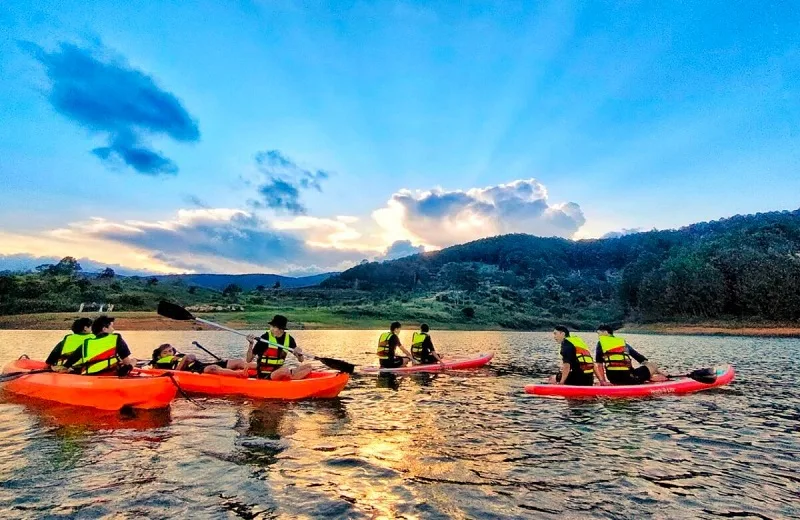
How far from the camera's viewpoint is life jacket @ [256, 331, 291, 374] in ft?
50.0

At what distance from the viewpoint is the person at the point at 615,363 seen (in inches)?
636

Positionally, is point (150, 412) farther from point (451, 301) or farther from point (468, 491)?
point (451, 301)

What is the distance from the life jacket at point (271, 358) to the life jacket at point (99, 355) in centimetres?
401

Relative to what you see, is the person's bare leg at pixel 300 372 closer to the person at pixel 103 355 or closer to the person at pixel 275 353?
the person at pixel 275 353

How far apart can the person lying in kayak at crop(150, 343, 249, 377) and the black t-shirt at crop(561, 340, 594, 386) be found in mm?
10552

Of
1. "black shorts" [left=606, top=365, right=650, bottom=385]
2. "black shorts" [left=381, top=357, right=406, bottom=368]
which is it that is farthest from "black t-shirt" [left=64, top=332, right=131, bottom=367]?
"black shorts" [left=606, top=365, right=650, bottom=385]

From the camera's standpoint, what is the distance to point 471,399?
1567 centimetres

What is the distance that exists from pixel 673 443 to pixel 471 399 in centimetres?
651

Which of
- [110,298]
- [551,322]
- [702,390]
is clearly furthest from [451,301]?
[702,390]

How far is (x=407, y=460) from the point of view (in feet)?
29.1

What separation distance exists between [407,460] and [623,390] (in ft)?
31.9

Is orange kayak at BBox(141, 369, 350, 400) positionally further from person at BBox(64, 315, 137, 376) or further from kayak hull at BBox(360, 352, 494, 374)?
kayak hull at BBox(360, 352, 494, 374)

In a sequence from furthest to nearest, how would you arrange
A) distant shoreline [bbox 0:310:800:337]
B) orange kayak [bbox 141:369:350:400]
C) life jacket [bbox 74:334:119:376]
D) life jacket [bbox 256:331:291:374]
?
distant shoreline [bbox 0:310:800:337] → life jacket [bbox 256:331:291:374] → orange kayak [bbox 141:369:350:400] → life jacket [bbox 74:334:119:376]

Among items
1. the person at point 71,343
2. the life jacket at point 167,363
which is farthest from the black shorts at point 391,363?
the person at point 71,343
